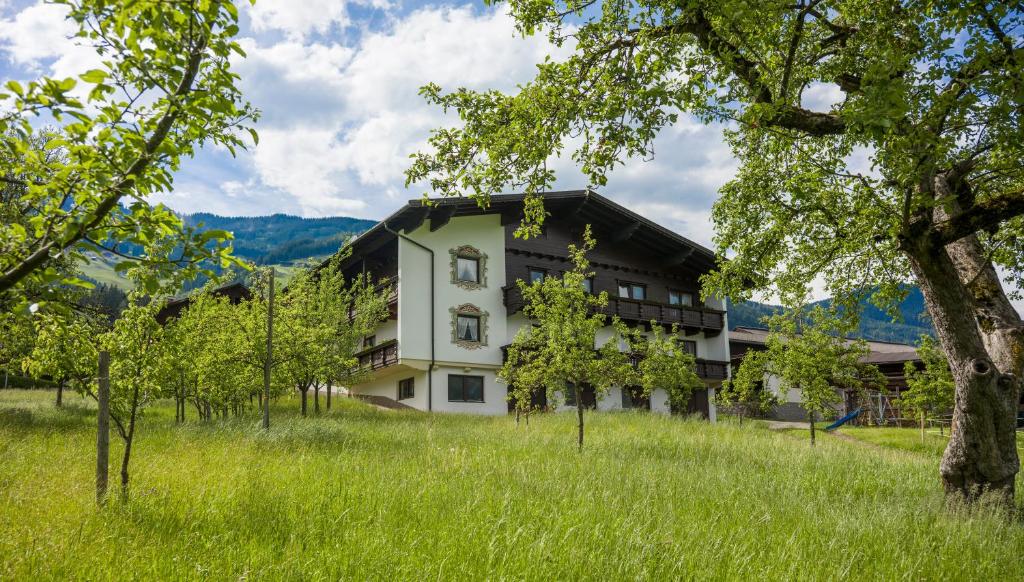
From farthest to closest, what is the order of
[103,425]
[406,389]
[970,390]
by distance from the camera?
[406,389] < [970,390] < [103,425]

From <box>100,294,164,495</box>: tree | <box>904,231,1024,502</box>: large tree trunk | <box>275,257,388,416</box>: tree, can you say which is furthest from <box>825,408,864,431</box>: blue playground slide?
<box>100,294,164,495</box>: tree

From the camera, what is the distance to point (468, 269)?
3125cm

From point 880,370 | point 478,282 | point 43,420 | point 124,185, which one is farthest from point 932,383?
point 43,420

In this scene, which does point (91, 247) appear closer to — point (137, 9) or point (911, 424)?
point (137, 9)

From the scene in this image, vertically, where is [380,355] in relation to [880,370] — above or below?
above

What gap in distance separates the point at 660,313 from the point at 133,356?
1155 inches

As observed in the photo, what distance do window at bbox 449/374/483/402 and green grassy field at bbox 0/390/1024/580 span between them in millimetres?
18290

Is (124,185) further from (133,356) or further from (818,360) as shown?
(818,360)

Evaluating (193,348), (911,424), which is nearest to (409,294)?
(193,348)

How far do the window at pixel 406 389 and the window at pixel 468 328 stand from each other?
133 inches

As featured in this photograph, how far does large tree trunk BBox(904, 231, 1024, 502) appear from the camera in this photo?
337 inches

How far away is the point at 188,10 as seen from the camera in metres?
3.37

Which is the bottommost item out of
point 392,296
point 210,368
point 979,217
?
point 210,368

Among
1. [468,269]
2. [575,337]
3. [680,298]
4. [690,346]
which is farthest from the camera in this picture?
[680,298]
